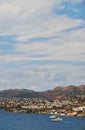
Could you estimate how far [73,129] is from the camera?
17650 centimetres

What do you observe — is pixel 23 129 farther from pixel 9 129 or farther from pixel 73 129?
pixel 73 129

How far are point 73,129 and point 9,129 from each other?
22.9 m

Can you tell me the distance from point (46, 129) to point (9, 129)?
50.5 ft

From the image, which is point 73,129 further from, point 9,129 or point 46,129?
point 9,129

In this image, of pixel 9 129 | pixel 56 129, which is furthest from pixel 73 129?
pixel 9 129

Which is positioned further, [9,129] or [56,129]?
[56,129]

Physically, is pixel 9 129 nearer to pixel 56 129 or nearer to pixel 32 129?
pixel 32 129

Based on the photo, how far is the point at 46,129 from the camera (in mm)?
178375

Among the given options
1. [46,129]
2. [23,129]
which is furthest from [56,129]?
[23,129]

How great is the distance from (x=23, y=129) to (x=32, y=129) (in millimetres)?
4872

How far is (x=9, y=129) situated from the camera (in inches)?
6663

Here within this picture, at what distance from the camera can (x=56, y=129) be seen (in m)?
182

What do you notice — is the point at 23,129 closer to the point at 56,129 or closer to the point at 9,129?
the point at 9,129

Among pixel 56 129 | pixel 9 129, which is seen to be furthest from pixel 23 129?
pixel 56 129
